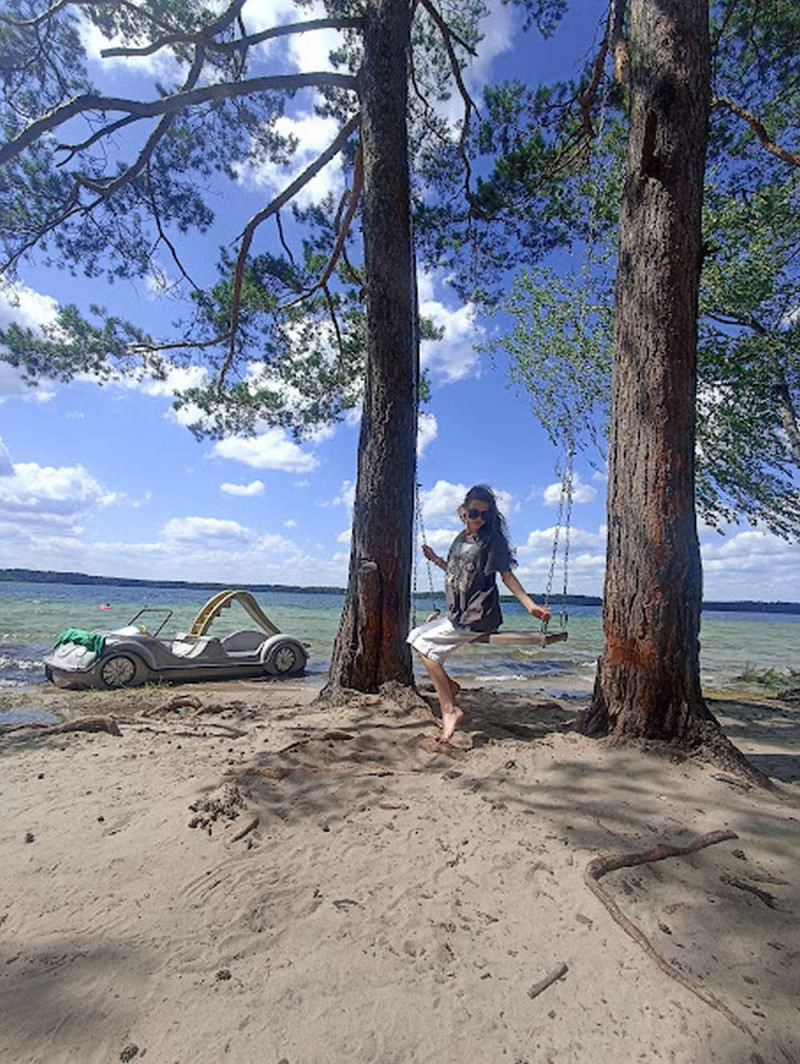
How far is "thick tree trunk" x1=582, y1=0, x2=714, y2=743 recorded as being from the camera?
148 inches

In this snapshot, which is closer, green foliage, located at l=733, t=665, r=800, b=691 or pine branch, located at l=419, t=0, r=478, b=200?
pine branch, located at l=419, t=0, r=478, b=200

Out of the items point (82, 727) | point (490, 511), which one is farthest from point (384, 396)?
point (82, 727)

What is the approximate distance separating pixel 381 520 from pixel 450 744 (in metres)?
2.41

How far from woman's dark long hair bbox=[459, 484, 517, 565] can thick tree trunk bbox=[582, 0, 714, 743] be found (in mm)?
758

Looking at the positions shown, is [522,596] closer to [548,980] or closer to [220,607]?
[548,980]

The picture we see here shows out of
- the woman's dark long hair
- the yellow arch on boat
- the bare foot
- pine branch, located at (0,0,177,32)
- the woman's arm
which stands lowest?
the bare foot

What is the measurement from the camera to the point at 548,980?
190 centimetres

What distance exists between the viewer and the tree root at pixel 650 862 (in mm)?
1808

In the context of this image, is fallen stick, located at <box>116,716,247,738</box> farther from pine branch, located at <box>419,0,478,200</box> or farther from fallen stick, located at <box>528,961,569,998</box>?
pine branch, located at <box>419,0,478,200</box>

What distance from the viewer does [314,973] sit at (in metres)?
1.92

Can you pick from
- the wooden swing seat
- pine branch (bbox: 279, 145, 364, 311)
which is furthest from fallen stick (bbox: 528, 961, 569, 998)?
pine branch (bbox: 279, 145, 364, 311)

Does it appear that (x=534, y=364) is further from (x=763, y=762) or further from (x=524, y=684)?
(x=763, y=762)

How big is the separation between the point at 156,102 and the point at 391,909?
300 inches

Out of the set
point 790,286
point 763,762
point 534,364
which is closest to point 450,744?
point 763,762
